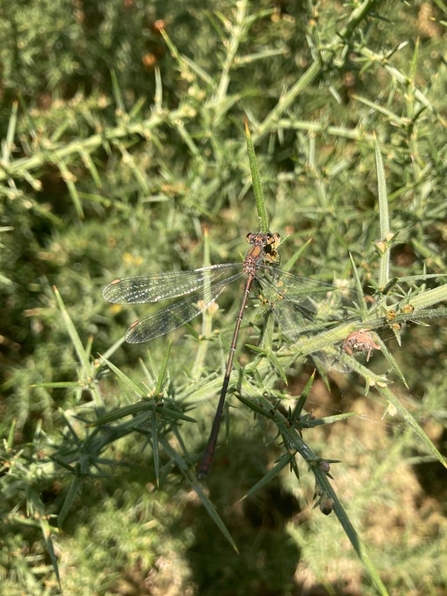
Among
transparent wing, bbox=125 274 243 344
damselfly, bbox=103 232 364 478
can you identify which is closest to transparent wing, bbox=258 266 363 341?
damselfly, bbox=103 232 364 478

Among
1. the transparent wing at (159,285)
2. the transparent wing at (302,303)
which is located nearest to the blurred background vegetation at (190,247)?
the transparent wing at (159,285)

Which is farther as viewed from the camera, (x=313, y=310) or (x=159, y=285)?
(x=159, y=285)

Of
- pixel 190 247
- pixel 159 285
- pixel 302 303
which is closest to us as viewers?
pixel 302 303

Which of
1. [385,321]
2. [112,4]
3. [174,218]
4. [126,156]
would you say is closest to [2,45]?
[112,4]

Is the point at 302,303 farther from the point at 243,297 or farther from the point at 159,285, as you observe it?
the point at 159,285

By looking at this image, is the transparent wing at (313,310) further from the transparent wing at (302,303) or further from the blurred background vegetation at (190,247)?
the blurred background vegetation at (190,247)

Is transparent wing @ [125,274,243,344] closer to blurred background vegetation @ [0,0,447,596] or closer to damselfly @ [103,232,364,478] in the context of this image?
damselfly @ [103,232,364,478]

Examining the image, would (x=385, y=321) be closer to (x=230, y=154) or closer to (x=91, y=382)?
(x=91, y=382)

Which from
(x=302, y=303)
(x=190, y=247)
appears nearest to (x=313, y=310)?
(x=302, y=303)

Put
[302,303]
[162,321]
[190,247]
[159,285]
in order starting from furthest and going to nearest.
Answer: [190,247], [159,285], [162,321], [302,303]
